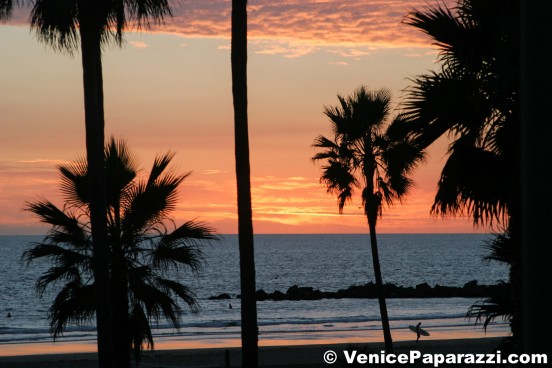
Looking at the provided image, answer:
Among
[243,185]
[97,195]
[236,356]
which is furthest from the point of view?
[236,356]

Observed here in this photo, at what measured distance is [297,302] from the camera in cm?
7769

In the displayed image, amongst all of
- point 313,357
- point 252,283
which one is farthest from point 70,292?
point 313,357

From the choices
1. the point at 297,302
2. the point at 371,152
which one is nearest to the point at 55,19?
the point at 371,152

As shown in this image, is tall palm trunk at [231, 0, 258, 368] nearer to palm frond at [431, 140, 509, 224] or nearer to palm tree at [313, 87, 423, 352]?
palm frond at [431, 140, 509, 224]

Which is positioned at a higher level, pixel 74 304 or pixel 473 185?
pixel 473 185

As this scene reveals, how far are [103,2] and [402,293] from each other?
71.9 meters

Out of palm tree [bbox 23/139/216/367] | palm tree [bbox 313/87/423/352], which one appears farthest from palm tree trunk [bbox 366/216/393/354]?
palm tree [bbox 23/139/216/367]

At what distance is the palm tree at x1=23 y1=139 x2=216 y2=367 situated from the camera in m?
15.5

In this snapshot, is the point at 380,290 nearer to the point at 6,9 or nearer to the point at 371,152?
the point at 371,152

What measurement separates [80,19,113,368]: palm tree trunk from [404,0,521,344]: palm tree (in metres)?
5.73

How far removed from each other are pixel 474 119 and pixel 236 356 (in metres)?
21.7

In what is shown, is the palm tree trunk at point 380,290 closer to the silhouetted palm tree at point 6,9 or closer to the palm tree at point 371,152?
the palm tree at point 371,152

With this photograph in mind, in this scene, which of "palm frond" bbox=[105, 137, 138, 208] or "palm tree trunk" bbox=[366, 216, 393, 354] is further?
"palm tree trunk" bbox=[366, 216, 393, 354]

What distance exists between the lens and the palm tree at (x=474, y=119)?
1072 cm
